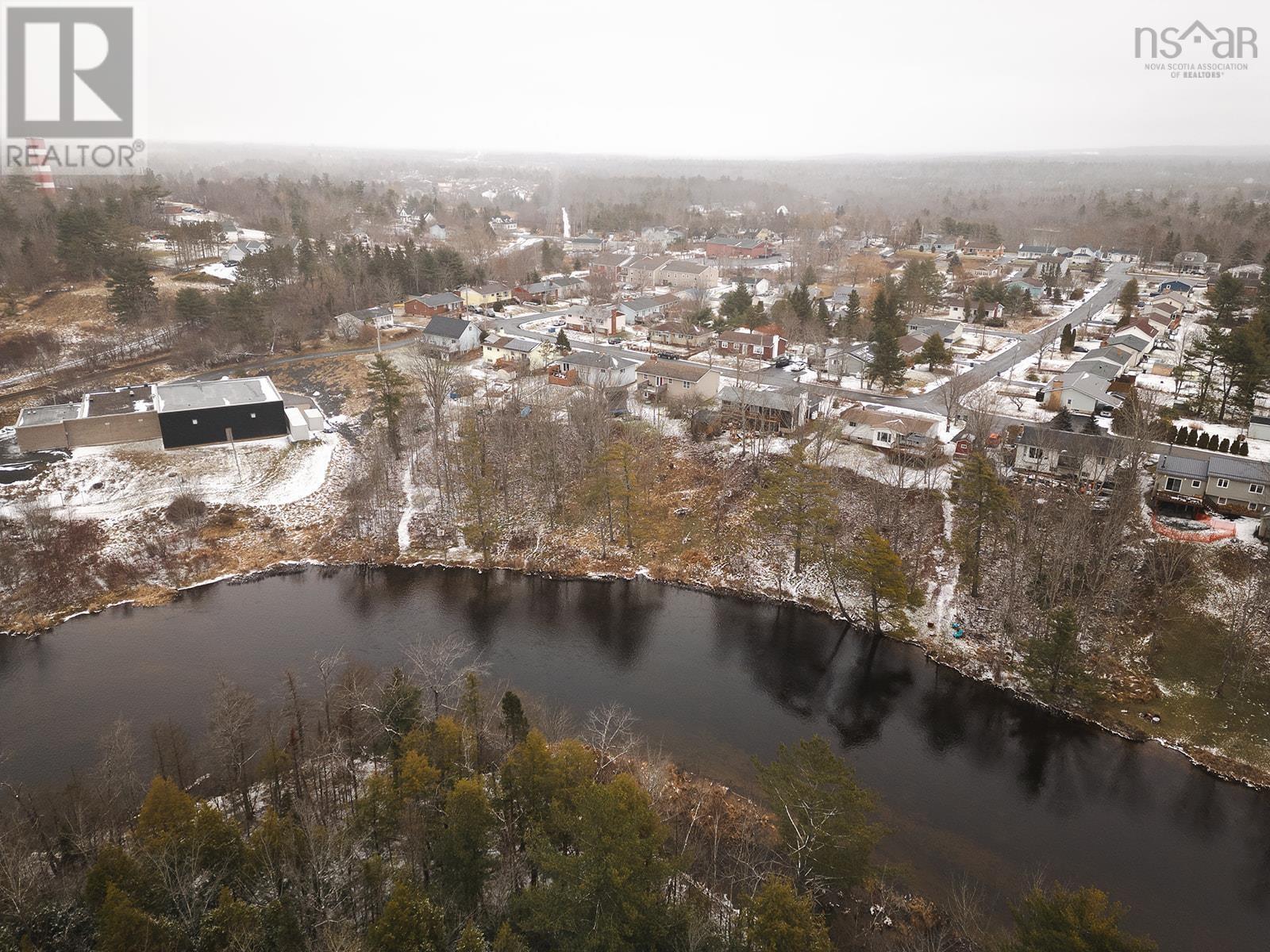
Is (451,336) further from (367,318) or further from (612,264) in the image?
(612,264)

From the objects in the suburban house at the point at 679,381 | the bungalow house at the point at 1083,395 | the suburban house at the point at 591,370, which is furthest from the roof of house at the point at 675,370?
the bungalow house at the point at 1083,395

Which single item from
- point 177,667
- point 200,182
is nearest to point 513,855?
point 177,667

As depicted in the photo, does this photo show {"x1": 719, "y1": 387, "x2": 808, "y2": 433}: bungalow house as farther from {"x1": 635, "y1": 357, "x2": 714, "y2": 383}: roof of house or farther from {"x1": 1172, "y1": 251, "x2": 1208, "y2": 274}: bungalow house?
{"x1": 1172, "y1": 251, "x2": 1208, "y2": 274}: bungalow house

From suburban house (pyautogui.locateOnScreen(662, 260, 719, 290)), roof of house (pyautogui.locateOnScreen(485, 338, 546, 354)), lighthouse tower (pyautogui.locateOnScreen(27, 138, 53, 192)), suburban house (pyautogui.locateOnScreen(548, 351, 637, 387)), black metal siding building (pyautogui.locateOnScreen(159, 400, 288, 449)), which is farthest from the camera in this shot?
lighthouse tower (pyautogui.locateOnScreen(27, 138, 53, 192))

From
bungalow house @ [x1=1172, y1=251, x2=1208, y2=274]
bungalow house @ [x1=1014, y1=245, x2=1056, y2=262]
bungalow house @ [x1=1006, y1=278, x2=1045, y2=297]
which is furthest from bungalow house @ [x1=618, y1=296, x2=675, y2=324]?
bungalow house @ [x1=1172, y1=251, x2=1208, y2=274]

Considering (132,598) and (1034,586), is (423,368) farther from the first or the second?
(1034,586)

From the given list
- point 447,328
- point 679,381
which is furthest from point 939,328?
point 447,328

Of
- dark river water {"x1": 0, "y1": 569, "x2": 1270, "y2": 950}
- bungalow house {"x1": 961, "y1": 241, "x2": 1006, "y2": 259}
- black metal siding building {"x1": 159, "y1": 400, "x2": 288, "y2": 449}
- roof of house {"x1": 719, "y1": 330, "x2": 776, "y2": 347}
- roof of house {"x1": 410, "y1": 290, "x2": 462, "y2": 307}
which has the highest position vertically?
bungalow house {"x1": 961, "y1": 241, "x2": 1006, "y2": 259}
